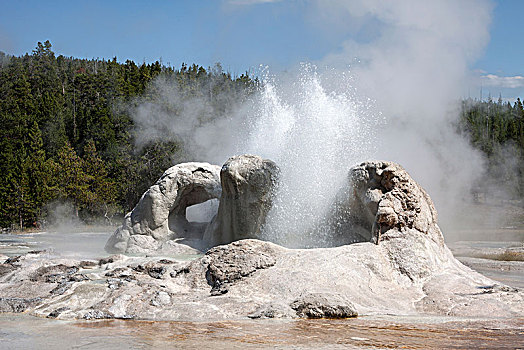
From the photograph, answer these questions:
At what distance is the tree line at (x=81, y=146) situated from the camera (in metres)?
25.0

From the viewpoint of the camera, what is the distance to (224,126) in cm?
3016

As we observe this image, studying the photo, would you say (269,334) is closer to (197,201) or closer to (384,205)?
(384,205)

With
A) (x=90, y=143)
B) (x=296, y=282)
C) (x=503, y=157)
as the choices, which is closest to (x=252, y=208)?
(x=296, y=282)

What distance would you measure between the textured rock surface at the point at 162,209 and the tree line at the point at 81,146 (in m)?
13.2

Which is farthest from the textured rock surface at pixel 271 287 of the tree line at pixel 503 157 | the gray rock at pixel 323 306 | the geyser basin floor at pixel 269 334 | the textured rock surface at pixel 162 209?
the tree line at pixel 503 157

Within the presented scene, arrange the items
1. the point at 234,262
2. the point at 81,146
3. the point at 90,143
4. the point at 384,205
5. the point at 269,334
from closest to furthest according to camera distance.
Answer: the point at 269,334
the point at 234,262
the point at 384,205
the point at 90,143
the point at 81,146

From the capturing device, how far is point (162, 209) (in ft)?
39.7

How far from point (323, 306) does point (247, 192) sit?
523 centimetres

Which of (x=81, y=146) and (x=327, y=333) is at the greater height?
(x=81, y=146)

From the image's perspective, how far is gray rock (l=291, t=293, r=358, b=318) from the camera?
225 inches

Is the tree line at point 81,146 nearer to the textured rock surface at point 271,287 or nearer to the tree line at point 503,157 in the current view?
the tree line at point 503,157

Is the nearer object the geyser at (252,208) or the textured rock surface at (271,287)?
the textured rock surface at (271,287)

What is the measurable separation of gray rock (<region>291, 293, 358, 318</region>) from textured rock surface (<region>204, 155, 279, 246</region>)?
4.96 metres

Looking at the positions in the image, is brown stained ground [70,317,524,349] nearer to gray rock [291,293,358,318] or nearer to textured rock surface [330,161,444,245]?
gray rock [291,293,358,318]
